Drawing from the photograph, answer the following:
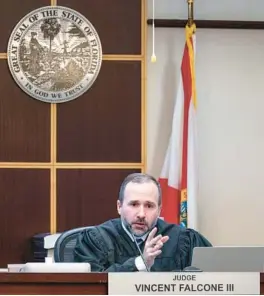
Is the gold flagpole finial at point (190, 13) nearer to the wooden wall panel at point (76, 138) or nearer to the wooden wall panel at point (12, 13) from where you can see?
the wooden wall panel at point (76, 138)

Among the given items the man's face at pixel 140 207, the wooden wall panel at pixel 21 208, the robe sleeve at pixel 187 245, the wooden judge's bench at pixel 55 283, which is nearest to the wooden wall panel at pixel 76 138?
the wooden wall panel at pixel 21 208

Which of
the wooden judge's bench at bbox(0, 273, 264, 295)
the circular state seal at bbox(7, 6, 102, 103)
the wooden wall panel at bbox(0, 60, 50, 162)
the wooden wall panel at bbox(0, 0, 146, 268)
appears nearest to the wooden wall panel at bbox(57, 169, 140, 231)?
the wooden wall panel at bbox(0, 0, 146, 268)

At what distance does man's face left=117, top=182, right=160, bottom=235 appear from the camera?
9.46 ft

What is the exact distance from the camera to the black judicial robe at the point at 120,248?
2850 mm

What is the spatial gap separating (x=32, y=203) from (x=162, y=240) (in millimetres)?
2594

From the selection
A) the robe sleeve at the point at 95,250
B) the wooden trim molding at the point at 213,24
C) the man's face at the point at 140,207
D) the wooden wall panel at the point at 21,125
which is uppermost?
the wooden trim molding at the point at 213,24

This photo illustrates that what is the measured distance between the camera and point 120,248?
2.90 metres

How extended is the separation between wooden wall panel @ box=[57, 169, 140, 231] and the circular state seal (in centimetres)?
57

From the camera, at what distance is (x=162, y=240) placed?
2.47 m

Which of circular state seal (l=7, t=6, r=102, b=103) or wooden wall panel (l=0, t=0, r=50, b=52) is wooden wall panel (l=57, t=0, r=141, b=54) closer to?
circular state seal (l=7, t=6, r=102, b=103)

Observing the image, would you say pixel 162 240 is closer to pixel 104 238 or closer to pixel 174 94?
pixel 104 238

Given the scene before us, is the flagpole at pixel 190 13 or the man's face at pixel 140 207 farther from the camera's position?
the flagpole at pixel 190 13

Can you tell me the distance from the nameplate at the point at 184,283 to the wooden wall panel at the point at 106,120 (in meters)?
2.88

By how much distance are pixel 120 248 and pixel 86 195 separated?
209 centimetres
